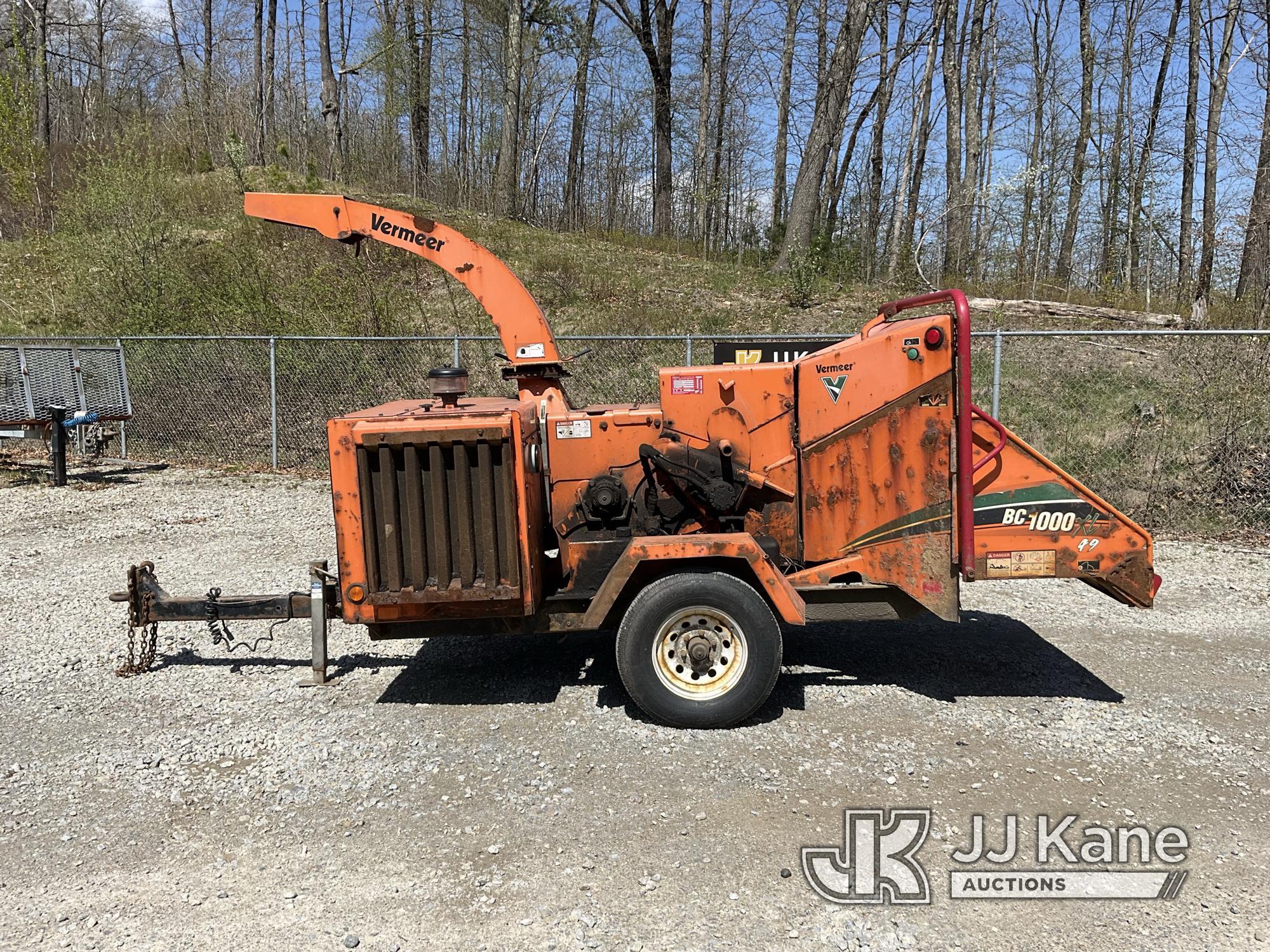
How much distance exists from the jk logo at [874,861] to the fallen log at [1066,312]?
14291mm

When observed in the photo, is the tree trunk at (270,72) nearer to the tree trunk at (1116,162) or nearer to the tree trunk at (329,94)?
the tree trunk at (329,94)

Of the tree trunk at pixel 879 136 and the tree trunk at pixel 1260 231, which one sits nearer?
the tree trunk at pixel 1260 231

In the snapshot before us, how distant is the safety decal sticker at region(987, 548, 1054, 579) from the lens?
4535 mm

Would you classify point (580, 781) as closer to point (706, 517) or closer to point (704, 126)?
point (706, 517)

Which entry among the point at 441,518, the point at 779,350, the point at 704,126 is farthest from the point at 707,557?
the point at 704,126

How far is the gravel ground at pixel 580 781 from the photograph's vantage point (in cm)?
295

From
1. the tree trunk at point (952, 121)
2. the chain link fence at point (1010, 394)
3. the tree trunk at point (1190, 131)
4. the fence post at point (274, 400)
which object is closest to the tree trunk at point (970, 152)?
the tree trunk at point (952, 121)

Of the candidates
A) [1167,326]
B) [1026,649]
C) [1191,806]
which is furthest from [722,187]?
[1191,806]

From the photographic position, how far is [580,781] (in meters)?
3.88

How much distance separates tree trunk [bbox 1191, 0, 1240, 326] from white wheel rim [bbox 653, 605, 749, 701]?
14286mm

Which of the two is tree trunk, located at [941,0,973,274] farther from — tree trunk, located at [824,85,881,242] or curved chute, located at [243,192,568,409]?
curved chute, located at [243,192,568,409]

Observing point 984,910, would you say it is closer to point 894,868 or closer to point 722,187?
point 894,868

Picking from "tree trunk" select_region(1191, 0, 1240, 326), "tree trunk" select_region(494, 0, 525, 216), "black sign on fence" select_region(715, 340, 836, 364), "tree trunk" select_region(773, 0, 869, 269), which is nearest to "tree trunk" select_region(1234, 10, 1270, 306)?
"tree trunk" select_region(1191, 0, 1240, 326)

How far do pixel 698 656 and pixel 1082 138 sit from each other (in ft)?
86.6
